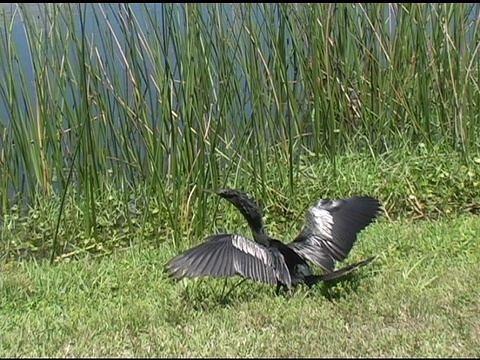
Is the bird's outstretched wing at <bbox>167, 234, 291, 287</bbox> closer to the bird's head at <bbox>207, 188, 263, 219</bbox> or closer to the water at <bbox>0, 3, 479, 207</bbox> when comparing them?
the bird's head at <bbox>207, 188, 263, 219</bbox>

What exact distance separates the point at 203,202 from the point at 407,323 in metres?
1.34

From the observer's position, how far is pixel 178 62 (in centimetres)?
332

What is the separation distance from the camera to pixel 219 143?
360cm

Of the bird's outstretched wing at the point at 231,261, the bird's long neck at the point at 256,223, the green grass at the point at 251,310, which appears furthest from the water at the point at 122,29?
the bird's outstretched wing at the point at 231,261

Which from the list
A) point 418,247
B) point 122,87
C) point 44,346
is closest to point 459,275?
point 418,247

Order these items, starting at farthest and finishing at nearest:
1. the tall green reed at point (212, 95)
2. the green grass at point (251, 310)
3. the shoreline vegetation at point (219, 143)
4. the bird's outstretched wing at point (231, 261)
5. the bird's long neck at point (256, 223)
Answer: the tall green reed at point (212, 95)
the shoreline vegetation at point (219, 143)
the bird's long neck at point (256, 223)
the bird's outstretched wing at point (231, 261)
the green grass at point (251, 310)

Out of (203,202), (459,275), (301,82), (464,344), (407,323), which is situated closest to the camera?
(464,344)

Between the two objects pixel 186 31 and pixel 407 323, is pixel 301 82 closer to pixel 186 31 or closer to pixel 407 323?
pixel 186 31

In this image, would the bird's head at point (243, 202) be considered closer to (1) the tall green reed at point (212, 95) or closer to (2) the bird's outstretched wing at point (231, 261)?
(2) the bird's outstretched wing at point (231, 261)

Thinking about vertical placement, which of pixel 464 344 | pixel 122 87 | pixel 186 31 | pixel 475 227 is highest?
pixel 186 31

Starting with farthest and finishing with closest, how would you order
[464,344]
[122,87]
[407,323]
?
[122,87] → [407,323] → [464,344]

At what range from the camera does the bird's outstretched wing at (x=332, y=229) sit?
2.49 m

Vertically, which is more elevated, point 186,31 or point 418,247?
point 186,31

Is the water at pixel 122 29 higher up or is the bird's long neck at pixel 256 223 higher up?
the water at pixel 122 29
